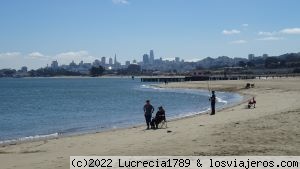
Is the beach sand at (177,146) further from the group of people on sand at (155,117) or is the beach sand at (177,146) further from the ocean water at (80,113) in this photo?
the ocean water at (80,113)

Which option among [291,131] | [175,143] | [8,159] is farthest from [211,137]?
[8,159]

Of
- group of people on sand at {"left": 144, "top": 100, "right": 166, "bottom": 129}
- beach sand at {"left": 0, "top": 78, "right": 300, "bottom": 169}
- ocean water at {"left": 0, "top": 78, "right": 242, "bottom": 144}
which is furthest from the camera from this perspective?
ocean water at {"left": 0, "top": 78, "right": 242, "bottom": 144}

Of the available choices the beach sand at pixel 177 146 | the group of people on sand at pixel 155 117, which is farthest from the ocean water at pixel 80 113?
the beach sand at pixel 177 146

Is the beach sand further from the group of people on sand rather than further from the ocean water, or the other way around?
the ocean water

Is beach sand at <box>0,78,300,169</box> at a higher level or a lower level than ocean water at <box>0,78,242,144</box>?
higher

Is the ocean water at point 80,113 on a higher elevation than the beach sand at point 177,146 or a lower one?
lower

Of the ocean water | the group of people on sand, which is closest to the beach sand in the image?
the group of people on sand

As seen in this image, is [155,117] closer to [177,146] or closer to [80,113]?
[177,146]

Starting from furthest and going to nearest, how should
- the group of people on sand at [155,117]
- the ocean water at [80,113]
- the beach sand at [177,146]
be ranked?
1. the ocean water at [80,113]
2. the group of people on sand at [155,117]
3. the beach sand at [177,146]

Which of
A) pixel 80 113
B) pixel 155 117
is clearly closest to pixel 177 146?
pixel 155 117

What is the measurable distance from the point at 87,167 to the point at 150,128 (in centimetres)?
1136

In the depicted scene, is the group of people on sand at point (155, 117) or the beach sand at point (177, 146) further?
the group of people on sand at point (155, 117)

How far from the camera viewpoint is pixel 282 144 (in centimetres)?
1269

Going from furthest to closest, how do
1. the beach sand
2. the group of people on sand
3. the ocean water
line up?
the ocean water → the group of people on sand → the beach sand
